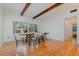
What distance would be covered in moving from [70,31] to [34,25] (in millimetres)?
1552

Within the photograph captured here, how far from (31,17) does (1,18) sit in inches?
36.1

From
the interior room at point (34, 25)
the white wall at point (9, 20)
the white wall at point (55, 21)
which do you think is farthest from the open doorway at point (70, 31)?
the white wall at point (9, 20)

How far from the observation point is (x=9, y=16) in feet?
8.60

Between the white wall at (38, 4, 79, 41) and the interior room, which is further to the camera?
the white wall at (38, 4, 79, 41)

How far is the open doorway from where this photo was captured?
129 inches

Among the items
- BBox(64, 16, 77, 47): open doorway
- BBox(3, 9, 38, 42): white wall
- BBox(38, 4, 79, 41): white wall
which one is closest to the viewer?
BBox(3, 9, 38, 42): white wall

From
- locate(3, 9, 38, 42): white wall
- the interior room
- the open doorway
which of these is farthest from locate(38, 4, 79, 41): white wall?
locate(3, 9, 38, 42): white wall

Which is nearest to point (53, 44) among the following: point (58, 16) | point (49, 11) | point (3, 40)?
point (58, 16)

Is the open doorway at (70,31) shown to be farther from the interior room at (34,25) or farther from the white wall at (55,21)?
the white wall at (55,21)

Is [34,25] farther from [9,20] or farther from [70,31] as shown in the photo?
[70,31]

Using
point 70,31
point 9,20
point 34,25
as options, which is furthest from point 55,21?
point 9,20

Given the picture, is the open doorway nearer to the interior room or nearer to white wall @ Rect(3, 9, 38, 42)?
the interior room

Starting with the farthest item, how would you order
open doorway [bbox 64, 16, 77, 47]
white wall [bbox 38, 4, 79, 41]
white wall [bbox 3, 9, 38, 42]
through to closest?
open doorway [bbox 64, 16, 77, 47] < white wall [bbox 38, 4, 79, 41] < white wall [bbox 3, 9, 38, 42]

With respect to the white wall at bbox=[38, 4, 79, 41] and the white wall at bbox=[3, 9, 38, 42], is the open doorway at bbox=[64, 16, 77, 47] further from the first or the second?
the white wall at bbox=[3, 9, 38, 42]
